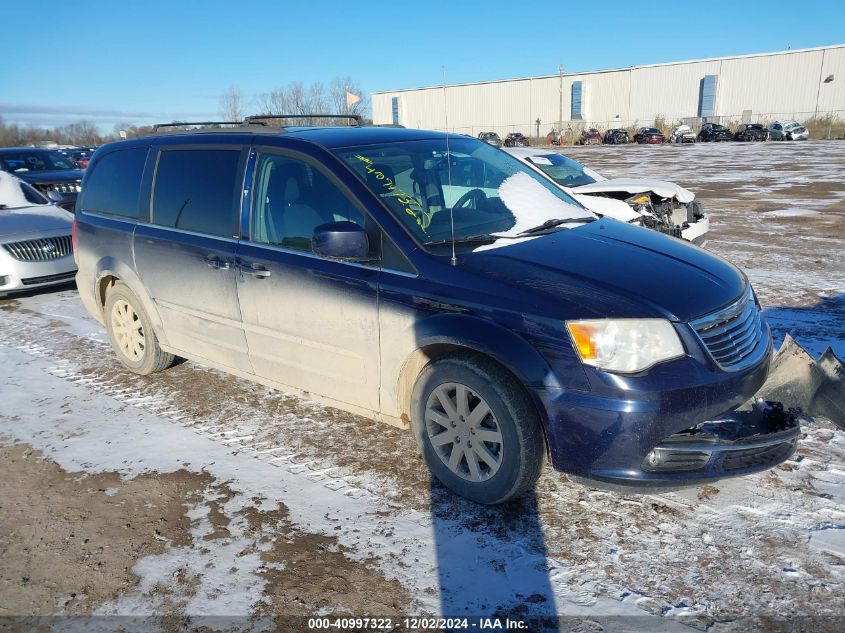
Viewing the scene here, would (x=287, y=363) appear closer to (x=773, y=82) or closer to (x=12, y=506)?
(x=12, y=506)

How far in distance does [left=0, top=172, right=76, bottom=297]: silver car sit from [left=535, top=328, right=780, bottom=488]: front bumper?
7480 mm

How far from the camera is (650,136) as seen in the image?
51.7 meters

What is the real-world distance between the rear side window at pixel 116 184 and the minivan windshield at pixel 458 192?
2.10m

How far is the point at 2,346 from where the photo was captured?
20.9 feet

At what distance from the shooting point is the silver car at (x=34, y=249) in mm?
8008

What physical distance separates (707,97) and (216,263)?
63744 millimetres

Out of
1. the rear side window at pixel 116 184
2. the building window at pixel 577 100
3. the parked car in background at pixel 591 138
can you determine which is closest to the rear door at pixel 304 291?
the rear side window at pixel 116 184

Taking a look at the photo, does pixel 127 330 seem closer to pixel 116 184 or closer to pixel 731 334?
pixel 116 184

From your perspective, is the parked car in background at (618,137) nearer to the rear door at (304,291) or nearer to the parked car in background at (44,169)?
the parked car in background at (44,169)

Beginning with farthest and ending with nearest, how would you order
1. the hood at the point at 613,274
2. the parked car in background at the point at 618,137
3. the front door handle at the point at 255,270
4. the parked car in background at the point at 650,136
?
the parked car in background at the point at 618,137, the parked car in background at the point at 650,136, the front door handle at the point at 255,270, the hood at the point at 613,274

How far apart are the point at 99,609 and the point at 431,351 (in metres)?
1.85

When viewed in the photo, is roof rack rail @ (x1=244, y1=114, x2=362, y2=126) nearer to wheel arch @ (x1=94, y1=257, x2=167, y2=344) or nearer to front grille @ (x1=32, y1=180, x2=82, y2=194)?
wheel arch @ (x1=94, y1=257, x2=167, y2=344)

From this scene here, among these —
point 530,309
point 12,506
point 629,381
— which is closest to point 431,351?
point 530,309

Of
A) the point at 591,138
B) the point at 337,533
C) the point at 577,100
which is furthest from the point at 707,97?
the point at 337,533
